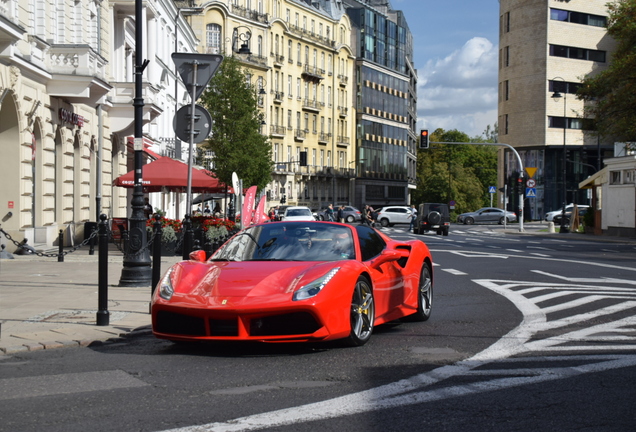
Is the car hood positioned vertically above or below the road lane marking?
above

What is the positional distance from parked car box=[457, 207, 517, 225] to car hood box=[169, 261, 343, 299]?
Answer: 76.4 m

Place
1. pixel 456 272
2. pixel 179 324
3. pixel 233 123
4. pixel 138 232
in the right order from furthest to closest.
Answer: pixel 233 123 < pixel 456 272 < pixel 138 232 < pixel 179 324

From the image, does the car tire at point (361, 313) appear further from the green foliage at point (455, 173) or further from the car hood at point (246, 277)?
the green foliage at point (455, 173)

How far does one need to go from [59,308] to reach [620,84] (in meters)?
35.7

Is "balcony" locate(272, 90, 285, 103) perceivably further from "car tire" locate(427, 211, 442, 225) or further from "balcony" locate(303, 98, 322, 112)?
"car tire" locate(427, 211, 442, 225)

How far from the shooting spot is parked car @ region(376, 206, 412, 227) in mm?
77062

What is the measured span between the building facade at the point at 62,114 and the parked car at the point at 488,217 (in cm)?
5080

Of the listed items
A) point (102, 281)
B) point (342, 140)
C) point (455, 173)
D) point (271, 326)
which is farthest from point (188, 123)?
point (455, 173)

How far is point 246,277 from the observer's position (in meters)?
8.33

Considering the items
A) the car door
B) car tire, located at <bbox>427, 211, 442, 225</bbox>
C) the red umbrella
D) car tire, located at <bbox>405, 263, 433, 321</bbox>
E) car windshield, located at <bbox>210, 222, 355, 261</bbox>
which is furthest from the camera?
car tire, located at <bbox>427, 211, 442, 225</bbox>

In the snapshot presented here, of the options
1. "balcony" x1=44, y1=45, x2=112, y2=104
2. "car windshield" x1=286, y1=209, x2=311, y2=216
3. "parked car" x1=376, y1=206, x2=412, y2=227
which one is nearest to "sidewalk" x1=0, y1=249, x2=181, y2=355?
"balcony" x1=44, y1=45, x2=112, y2=104

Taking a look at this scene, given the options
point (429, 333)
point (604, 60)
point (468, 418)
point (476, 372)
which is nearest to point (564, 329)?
point (429, 333)

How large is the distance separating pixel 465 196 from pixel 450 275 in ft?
345

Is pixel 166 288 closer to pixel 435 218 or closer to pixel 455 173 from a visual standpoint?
pixel 435 218
